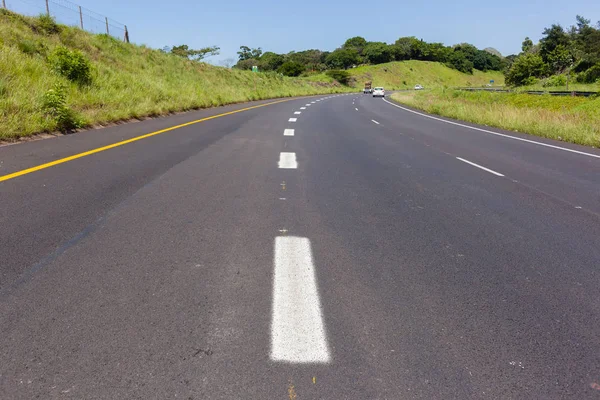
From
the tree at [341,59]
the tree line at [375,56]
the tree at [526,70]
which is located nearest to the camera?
the tree at [526,70]

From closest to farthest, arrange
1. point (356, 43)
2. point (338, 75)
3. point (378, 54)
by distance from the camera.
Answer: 1. point (338, 75)
2. point (378, 54)
3. point (356, 43)

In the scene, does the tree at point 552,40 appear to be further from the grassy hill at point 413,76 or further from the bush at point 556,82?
the grassy hill at point 413,76

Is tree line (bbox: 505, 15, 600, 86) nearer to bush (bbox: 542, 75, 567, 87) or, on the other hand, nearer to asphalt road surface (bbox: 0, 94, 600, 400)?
bush (bbox: 542, 75, 567, 87)

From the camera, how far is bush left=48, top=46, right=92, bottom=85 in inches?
636

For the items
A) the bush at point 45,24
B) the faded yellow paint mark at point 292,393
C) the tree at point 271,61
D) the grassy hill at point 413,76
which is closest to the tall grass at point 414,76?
the grassy hill at point 413,76

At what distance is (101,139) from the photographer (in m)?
11.0

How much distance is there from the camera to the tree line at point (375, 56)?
454ft

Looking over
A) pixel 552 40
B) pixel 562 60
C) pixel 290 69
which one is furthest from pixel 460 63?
pixel 562 60

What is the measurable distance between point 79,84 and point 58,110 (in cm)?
501

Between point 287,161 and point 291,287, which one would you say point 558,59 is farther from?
point 291,287

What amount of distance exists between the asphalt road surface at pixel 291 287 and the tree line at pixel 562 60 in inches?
2087

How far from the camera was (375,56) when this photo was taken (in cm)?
15488

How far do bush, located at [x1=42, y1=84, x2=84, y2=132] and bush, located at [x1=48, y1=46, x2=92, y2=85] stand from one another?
4.21m

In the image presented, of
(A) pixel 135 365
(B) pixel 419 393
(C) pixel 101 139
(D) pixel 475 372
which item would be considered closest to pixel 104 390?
(A) pixel 135 365
